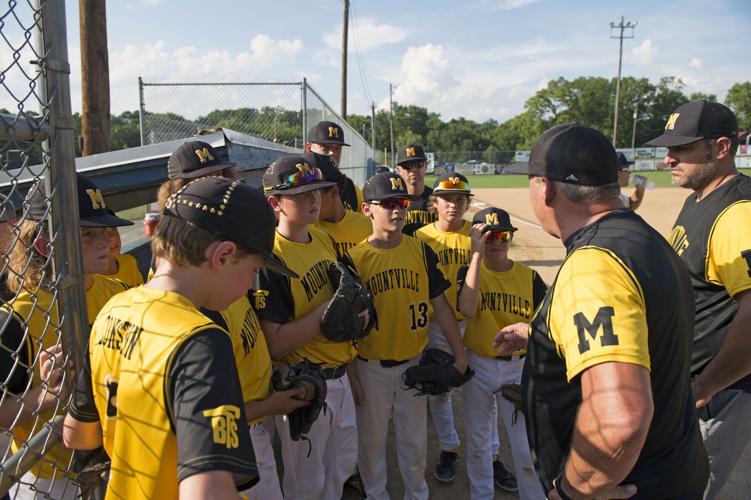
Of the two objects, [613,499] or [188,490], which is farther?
[613,499]

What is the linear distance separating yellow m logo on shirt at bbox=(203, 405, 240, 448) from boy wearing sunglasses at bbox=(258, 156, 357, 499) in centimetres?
165

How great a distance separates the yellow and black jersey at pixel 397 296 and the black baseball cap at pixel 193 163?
1.15 meters

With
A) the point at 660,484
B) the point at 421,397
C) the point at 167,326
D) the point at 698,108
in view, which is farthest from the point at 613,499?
the point at 698,108

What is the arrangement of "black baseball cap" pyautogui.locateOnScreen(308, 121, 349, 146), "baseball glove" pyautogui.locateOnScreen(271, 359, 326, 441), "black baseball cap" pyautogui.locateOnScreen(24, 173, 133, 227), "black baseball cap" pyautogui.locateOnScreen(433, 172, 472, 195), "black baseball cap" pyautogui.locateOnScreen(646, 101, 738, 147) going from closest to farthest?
"black baseball cap" pyautogui.locateOnScreen(24, 173, 133, 227) < "baseball glove" pyautogui.locateOnScreen(271, 359, 326, 441) < "black baseball cap" pyautogui.locateOnScreen(646, 101, 738, 147) < "black baseball cap" pyautogui.locateOnScreen(433, 172, 472, 195) < "black baseball cap" pyautogui.locateOnScreen(308, 121, 349, 146)

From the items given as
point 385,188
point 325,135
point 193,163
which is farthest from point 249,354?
point 325,135

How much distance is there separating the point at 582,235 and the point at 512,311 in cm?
202

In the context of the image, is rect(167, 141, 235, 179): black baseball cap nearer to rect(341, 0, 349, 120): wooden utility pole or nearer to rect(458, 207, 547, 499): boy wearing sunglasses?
rect(458, 207, 547, 499): boy wearing sunglasses

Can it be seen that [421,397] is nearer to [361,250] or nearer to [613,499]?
[361,250]

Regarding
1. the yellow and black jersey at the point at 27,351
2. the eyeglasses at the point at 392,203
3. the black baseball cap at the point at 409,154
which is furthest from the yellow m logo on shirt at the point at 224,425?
the black baseball cap at the point at 409,154

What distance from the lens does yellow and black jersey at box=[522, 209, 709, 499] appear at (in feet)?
5.14

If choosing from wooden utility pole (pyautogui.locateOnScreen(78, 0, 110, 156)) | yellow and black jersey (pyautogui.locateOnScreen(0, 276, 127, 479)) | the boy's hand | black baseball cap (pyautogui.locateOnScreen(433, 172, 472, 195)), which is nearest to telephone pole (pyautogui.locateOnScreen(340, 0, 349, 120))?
wooden utility pole (pyautogui.locateOnScreen(78, 0, 110, 156))

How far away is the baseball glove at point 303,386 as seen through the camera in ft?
8.13

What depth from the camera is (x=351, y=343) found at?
10.6 feet

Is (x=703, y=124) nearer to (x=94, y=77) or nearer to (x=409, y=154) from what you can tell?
(x=409, y=154)
